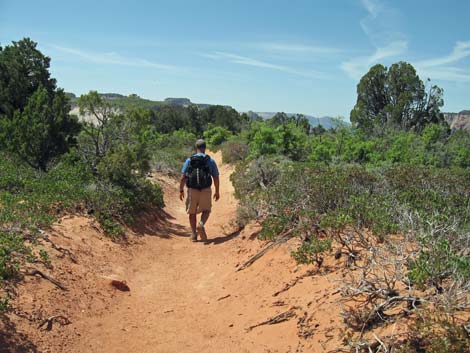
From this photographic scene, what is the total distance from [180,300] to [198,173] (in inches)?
118

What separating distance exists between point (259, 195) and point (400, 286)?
469 cm

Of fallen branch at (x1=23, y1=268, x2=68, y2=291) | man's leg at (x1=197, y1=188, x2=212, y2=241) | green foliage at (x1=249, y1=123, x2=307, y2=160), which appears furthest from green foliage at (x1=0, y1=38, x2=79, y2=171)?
green foliage at (x1=249, y1=123, x2=307, y2=160)

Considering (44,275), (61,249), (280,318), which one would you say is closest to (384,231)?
(280,318)

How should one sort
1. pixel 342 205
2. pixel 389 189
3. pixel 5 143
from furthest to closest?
pixel 5 143
pixel 389 189
pixel 342 205

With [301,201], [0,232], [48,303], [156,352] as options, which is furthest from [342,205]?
[0,232]

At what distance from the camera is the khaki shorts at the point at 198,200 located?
833 centimetres

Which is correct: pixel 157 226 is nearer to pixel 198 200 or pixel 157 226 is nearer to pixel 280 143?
pixel 198 200

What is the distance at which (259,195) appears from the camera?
8438mm

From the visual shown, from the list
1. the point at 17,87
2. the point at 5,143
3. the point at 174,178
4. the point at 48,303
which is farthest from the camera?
the point at 174,178

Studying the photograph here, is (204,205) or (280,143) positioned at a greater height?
(280,143)

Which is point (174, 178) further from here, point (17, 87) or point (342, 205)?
point (342, 205)

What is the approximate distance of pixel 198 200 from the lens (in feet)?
27.5

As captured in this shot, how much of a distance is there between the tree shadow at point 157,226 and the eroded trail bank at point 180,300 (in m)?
0.74

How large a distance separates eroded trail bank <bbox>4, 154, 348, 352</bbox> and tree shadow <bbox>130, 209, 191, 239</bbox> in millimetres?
739
